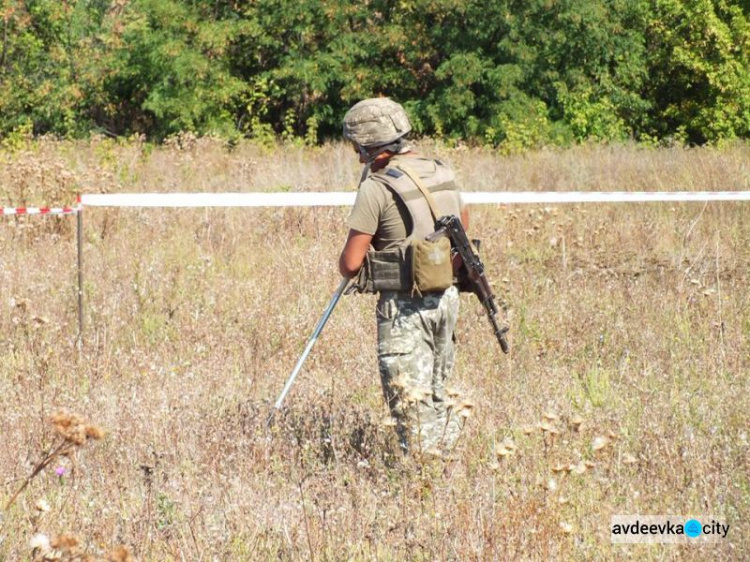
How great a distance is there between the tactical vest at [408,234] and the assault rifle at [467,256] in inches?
2.0

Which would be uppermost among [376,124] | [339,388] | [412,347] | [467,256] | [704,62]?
[376,124]

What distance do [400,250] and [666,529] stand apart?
148 cm

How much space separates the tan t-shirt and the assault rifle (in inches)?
5.5

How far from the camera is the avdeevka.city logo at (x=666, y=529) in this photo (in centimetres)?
408

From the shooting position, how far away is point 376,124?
174 inches

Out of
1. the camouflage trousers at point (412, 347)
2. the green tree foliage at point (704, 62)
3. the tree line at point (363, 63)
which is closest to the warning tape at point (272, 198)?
the camouflage trousers at point (412, 347)

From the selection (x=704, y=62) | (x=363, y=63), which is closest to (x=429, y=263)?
(x=363, y=63)

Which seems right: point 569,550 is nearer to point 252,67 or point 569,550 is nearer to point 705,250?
point 705,250

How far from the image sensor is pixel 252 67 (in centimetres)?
2345

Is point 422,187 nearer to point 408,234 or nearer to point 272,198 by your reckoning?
point 408,234

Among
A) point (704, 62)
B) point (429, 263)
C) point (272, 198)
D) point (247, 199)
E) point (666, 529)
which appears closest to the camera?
point (666, 529)

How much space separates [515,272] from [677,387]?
8.33ft

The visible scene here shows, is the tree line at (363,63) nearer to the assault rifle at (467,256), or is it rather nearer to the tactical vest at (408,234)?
the assault rifle at (467,256)

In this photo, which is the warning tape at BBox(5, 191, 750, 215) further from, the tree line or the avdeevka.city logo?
the tree line
